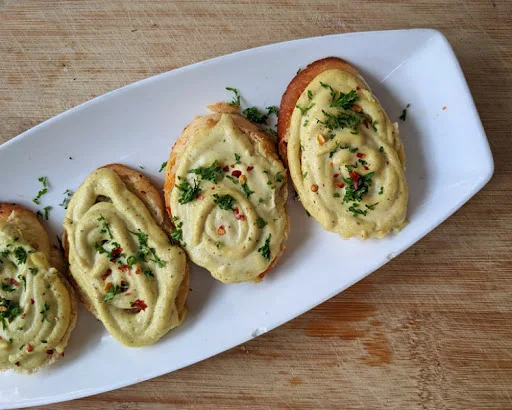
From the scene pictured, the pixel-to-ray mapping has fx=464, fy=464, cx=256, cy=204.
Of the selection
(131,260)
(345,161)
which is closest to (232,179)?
(345,161)

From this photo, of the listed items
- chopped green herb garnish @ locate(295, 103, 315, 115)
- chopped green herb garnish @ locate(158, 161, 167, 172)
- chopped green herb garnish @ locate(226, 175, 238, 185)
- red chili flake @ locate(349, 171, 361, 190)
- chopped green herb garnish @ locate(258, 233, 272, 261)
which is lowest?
chopped green herb garnish @ locate(258, 233, 272, 261)

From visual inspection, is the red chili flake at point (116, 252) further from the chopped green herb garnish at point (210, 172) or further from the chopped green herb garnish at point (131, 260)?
the chopped green herb garnish at point (210, 172)

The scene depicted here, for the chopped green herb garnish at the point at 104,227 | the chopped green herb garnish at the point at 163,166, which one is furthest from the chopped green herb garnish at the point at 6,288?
the chopped green herb garnish at the point at 163,166

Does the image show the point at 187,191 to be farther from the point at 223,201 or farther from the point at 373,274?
the point at 373,274

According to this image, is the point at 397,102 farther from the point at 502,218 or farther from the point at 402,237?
the point at 502,218

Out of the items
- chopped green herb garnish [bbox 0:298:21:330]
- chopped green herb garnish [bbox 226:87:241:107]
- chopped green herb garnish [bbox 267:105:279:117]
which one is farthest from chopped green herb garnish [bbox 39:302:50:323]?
chopped green herb garnish [bbox 267:105:279:117]

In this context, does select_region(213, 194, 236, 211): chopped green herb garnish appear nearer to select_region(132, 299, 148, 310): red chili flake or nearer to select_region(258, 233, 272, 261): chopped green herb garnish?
select_region(258, 233, 272, 261): chopped green herb garnish
